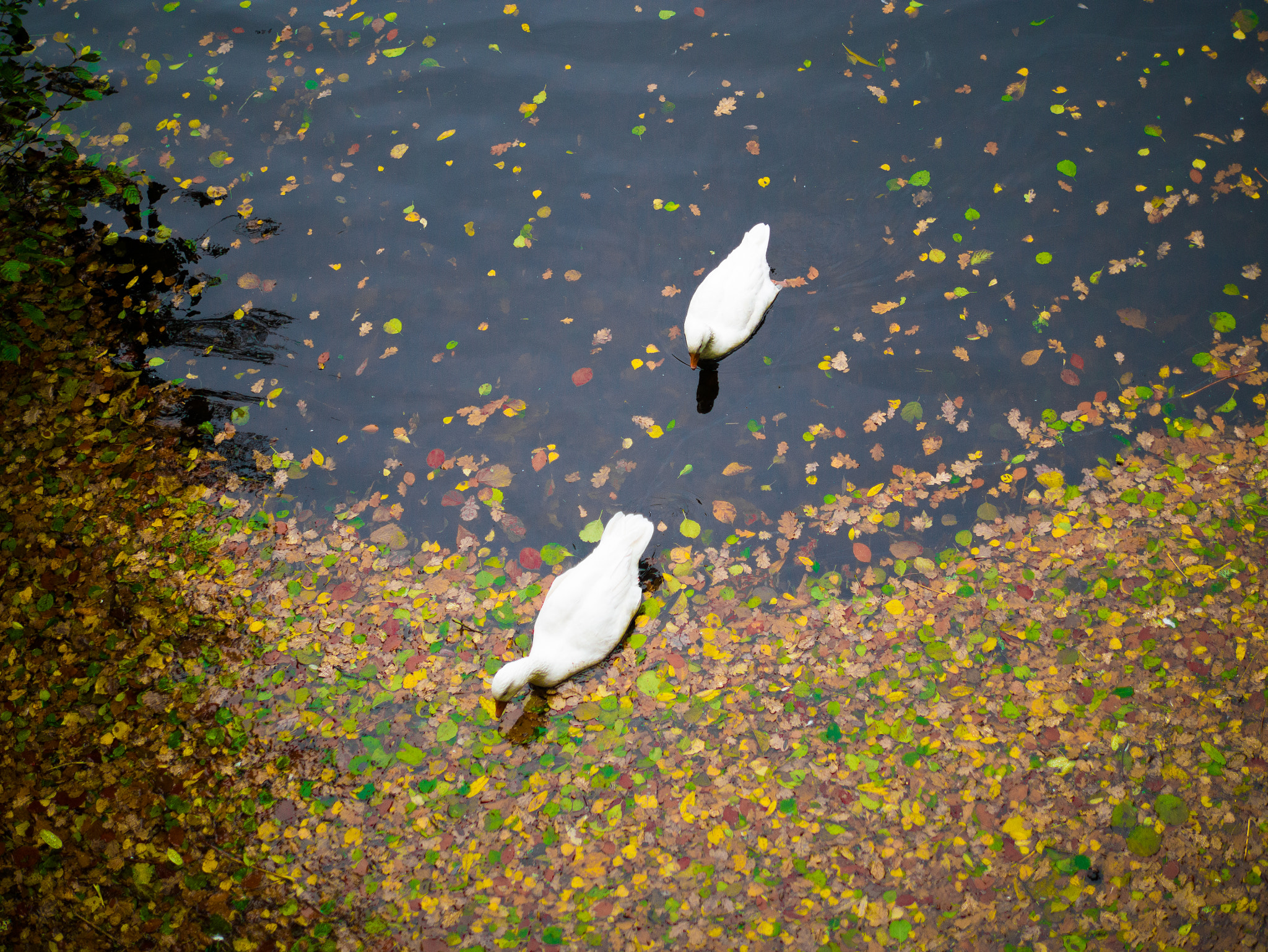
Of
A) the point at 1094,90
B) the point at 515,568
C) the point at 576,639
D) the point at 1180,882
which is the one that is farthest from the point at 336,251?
the point at 1180,882

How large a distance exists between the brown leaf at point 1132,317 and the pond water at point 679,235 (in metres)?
0.04

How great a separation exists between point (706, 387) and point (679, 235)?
133cm

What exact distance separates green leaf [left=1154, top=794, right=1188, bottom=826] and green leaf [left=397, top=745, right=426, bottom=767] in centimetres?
411

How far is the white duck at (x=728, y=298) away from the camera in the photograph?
4.62 meters

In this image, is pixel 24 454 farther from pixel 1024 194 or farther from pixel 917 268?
pixel 1024 194

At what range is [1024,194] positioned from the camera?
530 cm

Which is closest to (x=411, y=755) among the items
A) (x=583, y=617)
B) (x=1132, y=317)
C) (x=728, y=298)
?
(x=583, y=617)

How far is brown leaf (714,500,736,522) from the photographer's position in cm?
463

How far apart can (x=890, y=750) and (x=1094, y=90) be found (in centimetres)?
553

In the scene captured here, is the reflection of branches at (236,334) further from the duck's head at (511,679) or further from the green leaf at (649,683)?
the green leaf at (649,683)

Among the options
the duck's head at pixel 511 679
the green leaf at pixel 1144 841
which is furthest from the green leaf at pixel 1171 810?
the duck's head at pixel 511 679

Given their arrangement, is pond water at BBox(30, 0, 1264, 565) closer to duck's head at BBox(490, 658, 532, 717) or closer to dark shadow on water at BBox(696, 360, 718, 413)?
dark shadow on water at BBox(696, 360, 718, 413)

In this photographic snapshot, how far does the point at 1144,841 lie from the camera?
11.7 feet

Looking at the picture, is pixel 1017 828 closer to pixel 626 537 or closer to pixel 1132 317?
pixel 626 537
